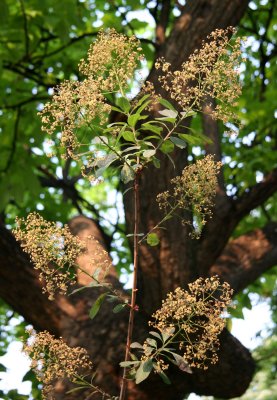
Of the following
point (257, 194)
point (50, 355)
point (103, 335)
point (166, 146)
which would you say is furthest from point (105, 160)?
point (257, 194)

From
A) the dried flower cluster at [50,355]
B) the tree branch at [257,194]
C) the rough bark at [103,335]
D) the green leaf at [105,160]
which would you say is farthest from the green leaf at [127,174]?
the tree branch at [257,194]

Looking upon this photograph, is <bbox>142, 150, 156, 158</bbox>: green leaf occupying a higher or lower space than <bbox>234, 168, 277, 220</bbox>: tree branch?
lower

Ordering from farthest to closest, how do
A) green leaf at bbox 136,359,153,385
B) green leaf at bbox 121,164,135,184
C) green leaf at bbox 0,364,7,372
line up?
green leaf at bbox 0,364,7,372 < green leaf at bbox 121,164,135,184 < green leaf at bbox 136,359,153,385

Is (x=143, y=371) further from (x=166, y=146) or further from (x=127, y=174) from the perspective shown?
(x=166, y=146)

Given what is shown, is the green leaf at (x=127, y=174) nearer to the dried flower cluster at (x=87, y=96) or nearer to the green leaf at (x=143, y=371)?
the dried flower cluster at (x=87, y=96)

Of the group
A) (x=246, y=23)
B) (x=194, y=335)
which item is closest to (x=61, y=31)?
(x=194, y=335)

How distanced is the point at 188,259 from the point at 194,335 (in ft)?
1.70

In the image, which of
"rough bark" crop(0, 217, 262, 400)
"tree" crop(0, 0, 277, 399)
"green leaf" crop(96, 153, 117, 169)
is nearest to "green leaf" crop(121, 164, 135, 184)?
"green leaf" crop(96, 153, 117, 169)

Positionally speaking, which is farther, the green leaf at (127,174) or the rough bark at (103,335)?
the rough bark at (103,335)

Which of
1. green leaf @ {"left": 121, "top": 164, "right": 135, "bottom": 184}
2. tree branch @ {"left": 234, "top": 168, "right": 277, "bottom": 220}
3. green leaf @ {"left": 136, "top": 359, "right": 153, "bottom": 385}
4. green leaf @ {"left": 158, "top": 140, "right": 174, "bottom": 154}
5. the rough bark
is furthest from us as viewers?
tree branch @ {"left": 234, "top": 168, "right": 277, "bottom": 220}

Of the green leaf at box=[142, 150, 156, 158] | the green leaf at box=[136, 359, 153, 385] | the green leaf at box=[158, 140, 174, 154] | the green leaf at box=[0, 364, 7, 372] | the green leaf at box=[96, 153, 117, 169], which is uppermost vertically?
the green leaf at box=[0, 364, 7, 372]

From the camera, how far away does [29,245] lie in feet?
5.51

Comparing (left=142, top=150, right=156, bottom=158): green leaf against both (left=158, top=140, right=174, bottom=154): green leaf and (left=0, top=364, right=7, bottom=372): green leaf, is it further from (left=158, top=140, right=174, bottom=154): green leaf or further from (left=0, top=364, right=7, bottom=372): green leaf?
(left=0, top=364, right=7, bottom=372): green leaf

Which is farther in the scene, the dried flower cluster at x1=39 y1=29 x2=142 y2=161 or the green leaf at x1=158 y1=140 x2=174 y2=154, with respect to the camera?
the green leaf at x1=158 y1=140 x2=174 y2=154
